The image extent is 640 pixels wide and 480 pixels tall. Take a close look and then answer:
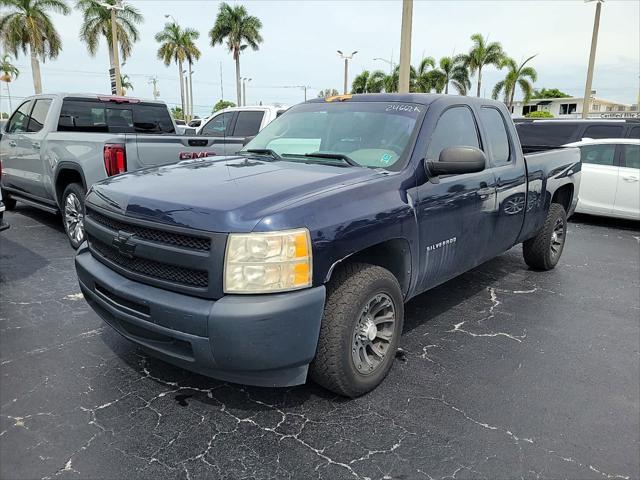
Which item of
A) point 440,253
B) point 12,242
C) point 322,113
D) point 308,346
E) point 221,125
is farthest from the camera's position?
point 221,125

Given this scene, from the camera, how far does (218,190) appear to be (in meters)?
2.79

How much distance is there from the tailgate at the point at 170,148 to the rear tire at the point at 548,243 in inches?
152

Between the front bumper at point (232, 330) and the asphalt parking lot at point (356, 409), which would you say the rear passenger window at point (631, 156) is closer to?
the asphalt parking lot at point (356, 409)

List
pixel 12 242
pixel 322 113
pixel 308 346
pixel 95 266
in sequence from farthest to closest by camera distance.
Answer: pixel 12 242, pixel 322 113, pixel 95 266, pixel 308 346

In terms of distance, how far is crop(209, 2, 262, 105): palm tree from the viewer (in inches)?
1631

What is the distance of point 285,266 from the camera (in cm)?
245

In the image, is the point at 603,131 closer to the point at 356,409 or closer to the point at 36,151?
the point at 356,409

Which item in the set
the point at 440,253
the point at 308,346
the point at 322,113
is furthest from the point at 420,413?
the point at 322,113

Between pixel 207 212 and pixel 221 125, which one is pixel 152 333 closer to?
pixel 207 212

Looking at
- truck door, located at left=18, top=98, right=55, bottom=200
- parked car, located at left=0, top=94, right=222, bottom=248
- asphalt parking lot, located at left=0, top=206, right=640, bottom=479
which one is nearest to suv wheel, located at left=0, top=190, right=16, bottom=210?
parked car, located at left=0, top=94, right=222, bottom=248

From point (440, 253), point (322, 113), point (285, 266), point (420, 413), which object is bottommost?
point (420, 413)

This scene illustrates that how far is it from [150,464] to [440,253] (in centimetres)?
→ 227

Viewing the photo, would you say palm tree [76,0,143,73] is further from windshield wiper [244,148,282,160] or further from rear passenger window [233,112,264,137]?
windshield wiper [244,148,282,160]

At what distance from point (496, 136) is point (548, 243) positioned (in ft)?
5.84
